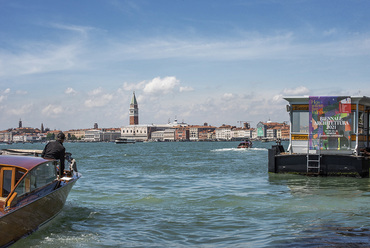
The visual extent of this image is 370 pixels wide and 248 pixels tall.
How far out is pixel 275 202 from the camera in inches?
603

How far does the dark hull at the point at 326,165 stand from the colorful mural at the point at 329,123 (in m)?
0.86

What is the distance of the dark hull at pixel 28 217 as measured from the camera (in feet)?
28.1

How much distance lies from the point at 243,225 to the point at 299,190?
7.00 metres

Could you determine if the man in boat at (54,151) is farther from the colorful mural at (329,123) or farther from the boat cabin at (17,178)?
the colorful mural at (329,123)

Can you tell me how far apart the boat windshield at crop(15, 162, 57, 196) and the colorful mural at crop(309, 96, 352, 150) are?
13508 millimetres

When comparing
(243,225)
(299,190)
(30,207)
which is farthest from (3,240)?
(299,190)

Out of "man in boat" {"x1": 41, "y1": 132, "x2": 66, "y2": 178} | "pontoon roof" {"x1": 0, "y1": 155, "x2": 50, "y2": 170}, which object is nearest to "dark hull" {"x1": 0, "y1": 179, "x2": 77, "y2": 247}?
"pontoon roof" {"x1": 0, "y1": 155, "x2": 50, "y2": 170}

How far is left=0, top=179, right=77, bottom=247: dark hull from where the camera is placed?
28.1 ft

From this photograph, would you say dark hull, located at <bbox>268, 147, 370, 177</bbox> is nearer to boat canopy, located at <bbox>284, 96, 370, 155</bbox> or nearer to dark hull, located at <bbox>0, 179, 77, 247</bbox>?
boat canopy, located at <bbox>284, 96, 370, 155</bbox>

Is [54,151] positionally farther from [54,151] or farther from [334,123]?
[334,123]

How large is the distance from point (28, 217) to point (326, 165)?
1488 centimetres

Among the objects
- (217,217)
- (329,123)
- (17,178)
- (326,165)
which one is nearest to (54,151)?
(17,178)

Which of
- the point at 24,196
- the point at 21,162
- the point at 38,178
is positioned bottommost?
the point at 24,196

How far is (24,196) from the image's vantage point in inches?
375
